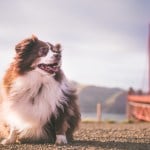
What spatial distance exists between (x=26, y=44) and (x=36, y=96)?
736mm

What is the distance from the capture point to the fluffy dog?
5.98m

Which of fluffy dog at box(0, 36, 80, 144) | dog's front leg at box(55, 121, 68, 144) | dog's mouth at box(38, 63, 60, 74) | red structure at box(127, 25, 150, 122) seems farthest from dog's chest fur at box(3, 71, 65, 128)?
red structure at box(127, 25, 150, 122)

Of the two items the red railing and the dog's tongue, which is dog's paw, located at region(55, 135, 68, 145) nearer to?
the dog's tongue

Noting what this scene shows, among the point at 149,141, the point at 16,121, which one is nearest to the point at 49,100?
the point at 16,121

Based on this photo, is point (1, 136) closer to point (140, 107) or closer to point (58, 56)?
point (58, 56)

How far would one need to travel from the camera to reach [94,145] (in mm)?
6258

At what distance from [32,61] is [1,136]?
1.48 meters

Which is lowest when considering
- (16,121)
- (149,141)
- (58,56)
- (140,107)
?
(140,107)

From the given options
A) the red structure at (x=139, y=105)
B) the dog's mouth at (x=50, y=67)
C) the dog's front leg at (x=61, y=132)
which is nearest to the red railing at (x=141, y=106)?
the red structure at (x=139, y=105)

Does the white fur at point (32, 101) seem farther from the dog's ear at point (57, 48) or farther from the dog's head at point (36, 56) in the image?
the dog's ear at point (57, 48)

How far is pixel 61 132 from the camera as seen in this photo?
629 cm

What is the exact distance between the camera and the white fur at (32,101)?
19.9 feet

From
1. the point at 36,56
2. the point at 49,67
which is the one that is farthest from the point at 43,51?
the point at 49,67

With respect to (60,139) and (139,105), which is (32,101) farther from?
(139,105)
